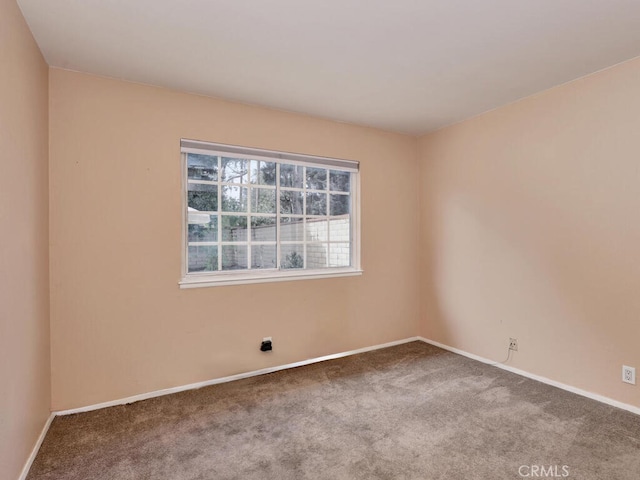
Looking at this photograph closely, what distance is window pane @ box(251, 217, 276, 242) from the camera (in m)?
3.19

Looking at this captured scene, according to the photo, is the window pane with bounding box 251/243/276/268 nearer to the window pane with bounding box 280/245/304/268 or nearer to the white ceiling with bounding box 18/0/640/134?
the window pane with bounding box 280/245/304/268

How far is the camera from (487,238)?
3291 millimetres

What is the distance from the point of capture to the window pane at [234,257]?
305cm

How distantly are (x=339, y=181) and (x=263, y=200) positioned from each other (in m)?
0.90

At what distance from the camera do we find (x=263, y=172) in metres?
3.22

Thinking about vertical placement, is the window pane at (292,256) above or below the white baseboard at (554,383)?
above

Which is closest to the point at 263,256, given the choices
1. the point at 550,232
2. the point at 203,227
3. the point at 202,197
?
the point at 203,227

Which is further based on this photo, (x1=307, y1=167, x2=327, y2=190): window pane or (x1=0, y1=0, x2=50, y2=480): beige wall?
(x1=307, y1=167, x2=327, y2=190): window pane

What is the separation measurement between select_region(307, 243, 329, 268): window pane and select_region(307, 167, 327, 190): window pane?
1.95 feet

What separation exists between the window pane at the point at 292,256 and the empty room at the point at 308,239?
29 mm

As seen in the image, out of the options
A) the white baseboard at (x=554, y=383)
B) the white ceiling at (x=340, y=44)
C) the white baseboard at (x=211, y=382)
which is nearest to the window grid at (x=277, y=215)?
the white ceiling at (x=340, y=44)

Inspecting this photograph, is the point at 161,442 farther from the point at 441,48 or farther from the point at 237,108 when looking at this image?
the point at 441,48

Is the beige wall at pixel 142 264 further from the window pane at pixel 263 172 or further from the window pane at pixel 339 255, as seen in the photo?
the window pane at pixel 339 255

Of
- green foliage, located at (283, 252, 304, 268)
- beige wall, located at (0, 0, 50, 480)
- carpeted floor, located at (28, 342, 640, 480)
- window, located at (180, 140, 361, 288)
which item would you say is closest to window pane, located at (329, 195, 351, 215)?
window, located at (180, 140, 361, 288)
